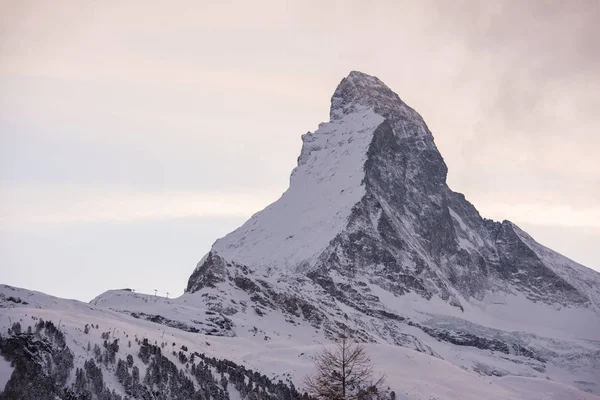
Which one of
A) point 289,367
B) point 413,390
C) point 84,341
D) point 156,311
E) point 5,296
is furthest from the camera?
point 156,311

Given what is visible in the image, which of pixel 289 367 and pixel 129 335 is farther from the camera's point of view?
pixel 289 367

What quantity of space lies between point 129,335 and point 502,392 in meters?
43.5

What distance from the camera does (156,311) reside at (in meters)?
135

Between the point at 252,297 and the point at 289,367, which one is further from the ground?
the point at 252,297

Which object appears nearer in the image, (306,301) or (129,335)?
(129,335)

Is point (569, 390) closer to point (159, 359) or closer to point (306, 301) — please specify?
point (159, 359)

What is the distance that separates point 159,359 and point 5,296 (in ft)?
108

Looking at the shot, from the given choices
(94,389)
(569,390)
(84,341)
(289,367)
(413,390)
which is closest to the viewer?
(94,389)

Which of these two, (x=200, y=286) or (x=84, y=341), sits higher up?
(x=200, y=286)

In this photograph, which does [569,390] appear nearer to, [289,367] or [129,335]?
[289,367]

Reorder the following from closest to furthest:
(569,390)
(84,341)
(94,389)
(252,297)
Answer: (94,389), (84,341), (569,390), (252,297)

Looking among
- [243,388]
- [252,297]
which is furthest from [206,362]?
[252,297]

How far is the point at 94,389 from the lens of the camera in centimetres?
6944

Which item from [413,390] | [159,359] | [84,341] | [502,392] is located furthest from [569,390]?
[84,341]
